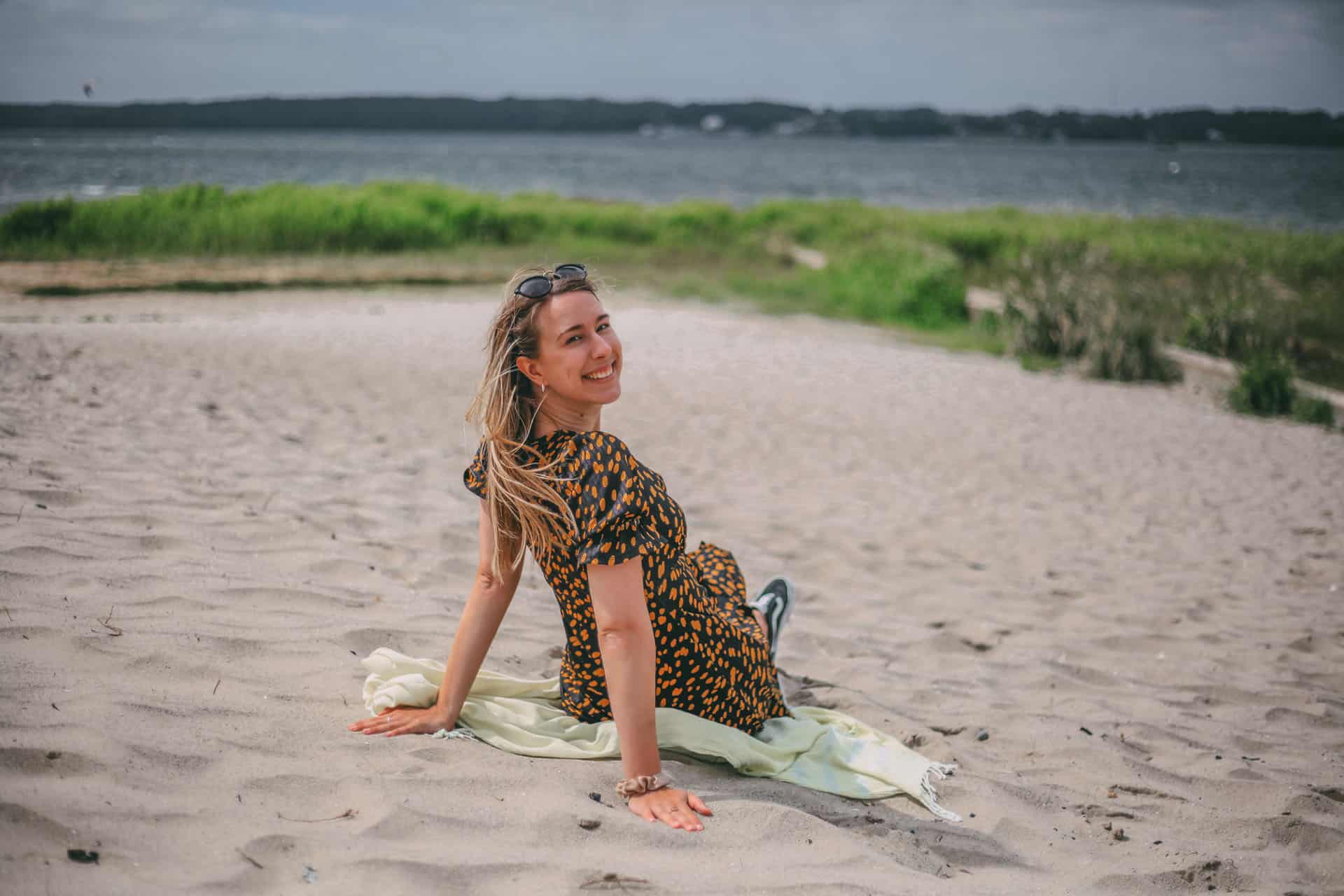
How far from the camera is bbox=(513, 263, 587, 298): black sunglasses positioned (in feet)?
8.21

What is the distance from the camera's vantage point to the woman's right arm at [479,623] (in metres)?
2.65

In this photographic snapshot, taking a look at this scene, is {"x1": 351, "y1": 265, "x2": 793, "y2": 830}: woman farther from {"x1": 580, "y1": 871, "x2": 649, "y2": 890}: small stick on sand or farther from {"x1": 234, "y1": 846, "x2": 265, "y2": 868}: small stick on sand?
{"x1": 234, "y1": 846, "x2": 265, "y2": 868}: small stick on sand

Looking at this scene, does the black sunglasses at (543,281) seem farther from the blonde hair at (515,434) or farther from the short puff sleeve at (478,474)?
the short puff sleeve at (478,474)

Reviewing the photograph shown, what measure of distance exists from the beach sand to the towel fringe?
0.04 m

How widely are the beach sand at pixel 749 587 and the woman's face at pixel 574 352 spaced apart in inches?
38.7

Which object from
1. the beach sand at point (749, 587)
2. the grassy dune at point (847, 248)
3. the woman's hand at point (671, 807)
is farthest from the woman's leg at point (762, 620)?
the grassy dune at point (847, 248)

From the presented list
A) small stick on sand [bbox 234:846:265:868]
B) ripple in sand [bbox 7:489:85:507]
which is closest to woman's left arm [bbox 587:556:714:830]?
small stick on sand [bbox 234:846:265:868]

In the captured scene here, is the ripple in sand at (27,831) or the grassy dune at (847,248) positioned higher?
the grassy dune at (847,248)

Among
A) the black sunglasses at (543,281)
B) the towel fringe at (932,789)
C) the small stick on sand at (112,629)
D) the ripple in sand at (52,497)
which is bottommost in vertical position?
the towel fringe at (932,789)

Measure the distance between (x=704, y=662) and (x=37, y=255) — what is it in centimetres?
1995

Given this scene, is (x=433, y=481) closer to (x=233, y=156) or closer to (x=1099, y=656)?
(x=1099, y=656)

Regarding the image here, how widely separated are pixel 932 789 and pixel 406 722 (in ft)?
4.88

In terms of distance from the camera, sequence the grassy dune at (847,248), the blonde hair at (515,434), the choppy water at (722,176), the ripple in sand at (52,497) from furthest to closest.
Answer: the choppy water at (722,176), the grassy dune at (847,248), the ripple in sand at (52,497), the blonde hair at (515,434)

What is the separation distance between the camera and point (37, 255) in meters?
18.3
